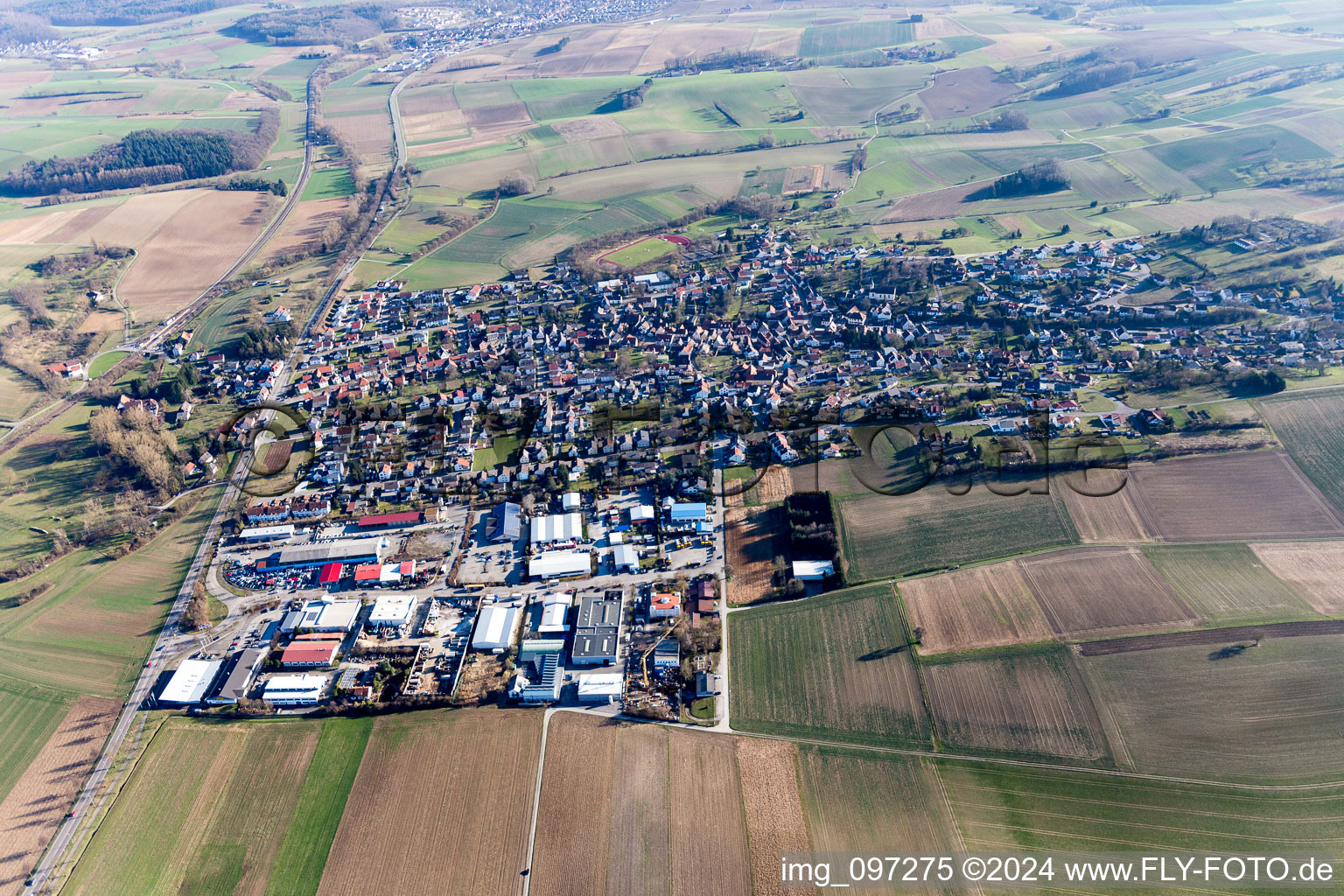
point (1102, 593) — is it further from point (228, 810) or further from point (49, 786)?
point (49, 786)

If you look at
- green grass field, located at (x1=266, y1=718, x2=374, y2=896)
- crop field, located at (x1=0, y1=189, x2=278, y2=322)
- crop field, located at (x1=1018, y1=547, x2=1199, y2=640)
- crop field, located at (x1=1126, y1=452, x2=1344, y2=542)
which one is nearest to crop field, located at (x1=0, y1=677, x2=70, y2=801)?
green grass field, located at (x1=266, y1=718, x2=374, y2=896)

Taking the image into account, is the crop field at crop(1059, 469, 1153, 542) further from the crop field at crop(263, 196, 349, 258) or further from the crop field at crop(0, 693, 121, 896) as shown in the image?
the crop field at crop(263, 196, 349, 258)

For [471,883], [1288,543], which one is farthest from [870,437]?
[471,883]

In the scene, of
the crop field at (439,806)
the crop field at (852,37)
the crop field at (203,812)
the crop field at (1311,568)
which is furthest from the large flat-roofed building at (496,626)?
the crop field at (852,37)

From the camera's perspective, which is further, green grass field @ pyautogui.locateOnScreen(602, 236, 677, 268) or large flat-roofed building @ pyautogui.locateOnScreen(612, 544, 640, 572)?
green grass field @ pyautogui.locateOnScreen(602, 236, 677, 268)

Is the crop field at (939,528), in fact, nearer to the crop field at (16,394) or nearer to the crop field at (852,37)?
the crop field at (16,394)

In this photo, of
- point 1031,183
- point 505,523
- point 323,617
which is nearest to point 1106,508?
point 505,523
